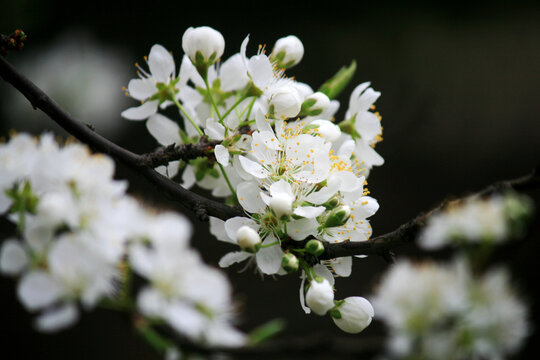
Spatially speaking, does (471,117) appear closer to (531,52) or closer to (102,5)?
(531,52)

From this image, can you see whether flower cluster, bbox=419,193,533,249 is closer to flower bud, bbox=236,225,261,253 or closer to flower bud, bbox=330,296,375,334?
flower bud, bbox=330,296,375,334

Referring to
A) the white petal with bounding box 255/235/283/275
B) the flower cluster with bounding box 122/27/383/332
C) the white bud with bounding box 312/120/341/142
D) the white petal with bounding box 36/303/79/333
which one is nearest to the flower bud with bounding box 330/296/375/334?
the flower cluster with bounding box 122/27/383/332

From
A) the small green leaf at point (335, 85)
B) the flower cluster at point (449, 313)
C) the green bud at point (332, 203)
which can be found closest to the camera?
the green bud at point (332, 203)

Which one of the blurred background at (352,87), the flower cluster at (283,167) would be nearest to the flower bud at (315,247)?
the flower cluster at (283,167)

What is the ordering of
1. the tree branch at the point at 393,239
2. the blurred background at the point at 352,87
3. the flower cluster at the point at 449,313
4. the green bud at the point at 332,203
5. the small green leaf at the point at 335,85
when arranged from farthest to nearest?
1. the blurred background at the point at 352,87
2. the flower cluster at the point at 449,313
3. the small green leaf at the point at 335,85
4. the green bud at the point at 332,203
5. the tree branch at the point at 393,239

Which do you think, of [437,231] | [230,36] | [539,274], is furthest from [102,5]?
[539,274]

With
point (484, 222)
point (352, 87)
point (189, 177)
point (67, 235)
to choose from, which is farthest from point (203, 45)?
point (352, 87)

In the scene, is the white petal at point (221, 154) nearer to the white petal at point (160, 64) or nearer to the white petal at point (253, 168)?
the white petal at point (253, 168)
